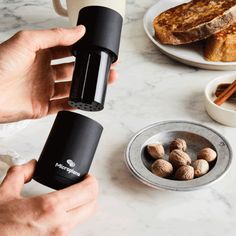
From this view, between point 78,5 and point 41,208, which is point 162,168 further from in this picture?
point 78,5

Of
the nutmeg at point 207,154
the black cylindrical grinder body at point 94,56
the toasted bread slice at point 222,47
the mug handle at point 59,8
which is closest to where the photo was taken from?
the black cylindrical grinder body at point 94,56

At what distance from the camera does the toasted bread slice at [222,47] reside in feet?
4.41

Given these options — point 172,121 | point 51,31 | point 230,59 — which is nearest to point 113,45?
point 51,31

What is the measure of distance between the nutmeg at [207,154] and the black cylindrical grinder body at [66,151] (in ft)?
0.78

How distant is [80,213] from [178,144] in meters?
0.27

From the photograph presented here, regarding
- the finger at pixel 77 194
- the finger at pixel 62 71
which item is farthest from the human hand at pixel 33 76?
the finger at pixel 77 194

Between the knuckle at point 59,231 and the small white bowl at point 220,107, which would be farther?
the small white bowl at point 220,107

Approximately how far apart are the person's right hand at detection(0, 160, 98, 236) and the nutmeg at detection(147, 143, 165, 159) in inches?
7.3

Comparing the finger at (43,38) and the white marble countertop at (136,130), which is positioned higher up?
the finger at (43,38)

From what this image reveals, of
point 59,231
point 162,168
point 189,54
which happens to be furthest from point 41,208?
point 189,54

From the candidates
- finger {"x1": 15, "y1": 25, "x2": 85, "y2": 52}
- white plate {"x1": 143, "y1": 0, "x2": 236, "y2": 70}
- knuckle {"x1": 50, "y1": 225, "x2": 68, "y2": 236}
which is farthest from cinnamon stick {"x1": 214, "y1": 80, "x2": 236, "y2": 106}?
knuckle {"x1": 50, "y1": 225, "x2": 68, "y2": 236}

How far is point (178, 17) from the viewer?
1.46 m

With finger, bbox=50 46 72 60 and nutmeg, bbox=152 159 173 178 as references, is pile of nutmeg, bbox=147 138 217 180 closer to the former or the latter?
nutmeg, bbox=152 159 173 178

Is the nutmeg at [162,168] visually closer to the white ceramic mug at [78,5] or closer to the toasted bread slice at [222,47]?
the toasted bread slice at [222,47]
